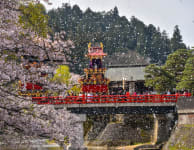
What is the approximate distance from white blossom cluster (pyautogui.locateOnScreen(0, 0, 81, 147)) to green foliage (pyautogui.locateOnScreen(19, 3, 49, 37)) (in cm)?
18

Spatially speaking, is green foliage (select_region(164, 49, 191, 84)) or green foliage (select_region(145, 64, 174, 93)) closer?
green foliage (select_region(145, 64, 174, 93))

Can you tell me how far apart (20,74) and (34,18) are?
70.6 inches

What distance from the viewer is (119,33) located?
97.6m

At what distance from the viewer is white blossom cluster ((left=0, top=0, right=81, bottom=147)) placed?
9.31m

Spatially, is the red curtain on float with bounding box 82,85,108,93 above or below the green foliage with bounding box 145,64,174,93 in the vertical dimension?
below

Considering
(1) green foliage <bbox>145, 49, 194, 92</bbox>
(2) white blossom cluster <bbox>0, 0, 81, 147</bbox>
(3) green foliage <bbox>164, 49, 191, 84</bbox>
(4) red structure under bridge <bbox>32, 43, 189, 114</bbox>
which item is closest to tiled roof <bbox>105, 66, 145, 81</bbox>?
(1) green foliage <bbox>145, 49, 194, 92</bbox>

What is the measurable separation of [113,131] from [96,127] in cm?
629

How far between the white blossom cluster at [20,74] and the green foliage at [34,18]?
0.18 m

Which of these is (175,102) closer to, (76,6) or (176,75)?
(176,75)

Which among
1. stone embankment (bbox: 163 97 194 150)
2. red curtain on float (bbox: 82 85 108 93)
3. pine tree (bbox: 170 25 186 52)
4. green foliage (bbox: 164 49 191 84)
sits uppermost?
pine tree (bbox: 170 25 186 52)

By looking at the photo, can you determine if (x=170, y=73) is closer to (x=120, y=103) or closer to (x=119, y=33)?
(x=120, y=103)

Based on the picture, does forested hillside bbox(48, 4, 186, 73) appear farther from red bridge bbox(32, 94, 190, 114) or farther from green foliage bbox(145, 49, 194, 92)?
red bridge bbox(32, 94, 190, 114)

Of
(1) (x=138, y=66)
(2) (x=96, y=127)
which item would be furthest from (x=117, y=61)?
(2) (x=96, y=127)

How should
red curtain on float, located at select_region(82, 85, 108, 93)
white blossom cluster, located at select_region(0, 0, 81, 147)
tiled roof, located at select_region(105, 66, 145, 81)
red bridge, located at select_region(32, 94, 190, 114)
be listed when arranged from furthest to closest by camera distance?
tiled roof, located at select_region(105, 66, 145, 81), red curtain on float, located at select_region(82, 85, 108, 93), red bridge, located at select_region(32, 94, 190, 114), white blossom cluster, located at select_region(0, 0, 81, 147)
